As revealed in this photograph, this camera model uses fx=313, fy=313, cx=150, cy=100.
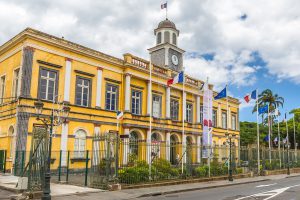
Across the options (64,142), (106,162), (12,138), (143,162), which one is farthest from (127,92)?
(106,162)

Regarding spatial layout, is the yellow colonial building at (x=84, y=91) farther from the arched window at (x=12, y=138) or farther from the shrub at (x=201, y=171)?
the shrub at (x=201, y=171)

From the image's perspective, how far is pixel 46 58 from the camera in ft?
79.8

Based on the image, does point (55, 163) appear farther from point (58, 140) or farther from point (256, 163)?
point (256, 163)

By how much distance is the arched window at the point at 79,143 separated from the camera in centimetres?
2580

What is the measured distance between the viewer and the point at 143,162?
19.5 meters

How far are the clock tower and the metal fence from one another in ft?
45.7

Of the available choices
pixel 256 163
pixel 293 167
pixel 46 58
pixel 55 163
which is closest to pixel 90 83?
pixel 46 58

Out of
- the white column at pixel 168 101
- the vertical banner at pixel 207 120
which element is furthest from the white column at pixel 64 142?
the white column at pixel 168 101

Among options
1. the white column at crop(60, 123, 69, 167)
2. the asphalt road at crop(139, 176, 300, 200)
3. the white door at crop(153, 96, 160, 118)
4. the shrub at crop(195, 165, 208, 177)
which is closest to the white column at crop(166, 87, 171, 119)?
the white door at crop(153, 96, 160, 118)

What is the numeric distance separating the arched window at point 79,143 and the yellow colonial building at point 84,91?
8 cm

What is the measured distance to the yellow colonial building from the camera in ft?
75.7

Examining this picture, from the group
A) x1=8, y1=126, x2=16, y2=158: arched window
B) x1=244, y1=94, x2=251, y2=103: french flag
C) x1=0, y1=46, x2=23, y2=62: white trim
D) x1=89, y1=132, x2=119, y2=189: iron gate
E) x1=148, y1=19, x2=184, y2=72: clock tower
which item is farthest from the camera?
x1=148, y1=19, x2=184, y2=72: clock tower

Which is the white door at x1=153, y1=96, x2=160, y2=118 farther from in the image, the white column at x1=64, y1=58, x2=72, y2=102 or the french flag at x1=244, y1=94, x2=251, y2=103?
the white column at x1=64, y1=58, x2=72, y2=102

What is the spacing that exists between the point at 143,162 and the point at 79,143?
860cm
